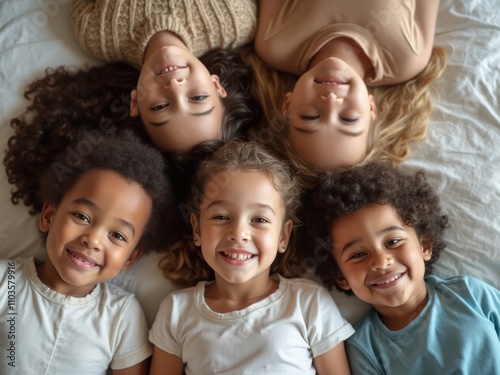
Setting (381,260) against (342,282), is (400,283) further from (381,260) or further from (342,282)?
(342,282)

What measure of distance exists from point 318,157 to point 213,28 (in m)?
0.49

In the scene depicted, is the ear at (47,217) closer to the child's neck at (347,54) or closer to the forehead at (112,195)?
the forehead at (112,195)

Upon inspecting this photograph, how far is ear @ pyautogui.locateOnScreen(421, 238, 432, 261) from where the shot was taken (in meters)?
1.45

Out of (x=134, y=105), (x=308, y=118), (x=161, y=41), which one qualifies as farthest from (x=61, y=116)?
(x=308, y=118)

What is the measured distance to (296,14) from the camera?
1652 mm

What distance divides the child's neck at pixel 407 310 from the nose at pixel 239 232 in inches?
16.0

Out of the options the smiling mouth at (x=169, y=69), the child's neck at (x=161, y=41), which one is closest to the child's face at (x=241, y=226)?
the smiling mouth at (x=169, y=69)

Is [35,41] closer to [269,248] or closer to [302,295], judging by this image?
[269,248]

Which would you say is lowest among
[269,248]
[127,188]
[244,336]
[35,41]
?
[244,336]

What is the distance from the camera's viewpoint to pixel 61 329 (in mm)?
1410

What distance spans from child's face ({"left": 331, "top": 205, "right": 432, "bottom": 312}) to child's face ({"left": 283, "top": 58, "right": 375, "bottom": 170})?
0.18 meters

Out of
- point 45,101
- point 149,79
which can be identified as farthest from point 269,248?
point 45,101

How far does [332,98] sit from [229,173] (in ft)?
1.08

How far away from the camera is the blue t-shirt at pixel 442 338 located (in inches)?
52.6
